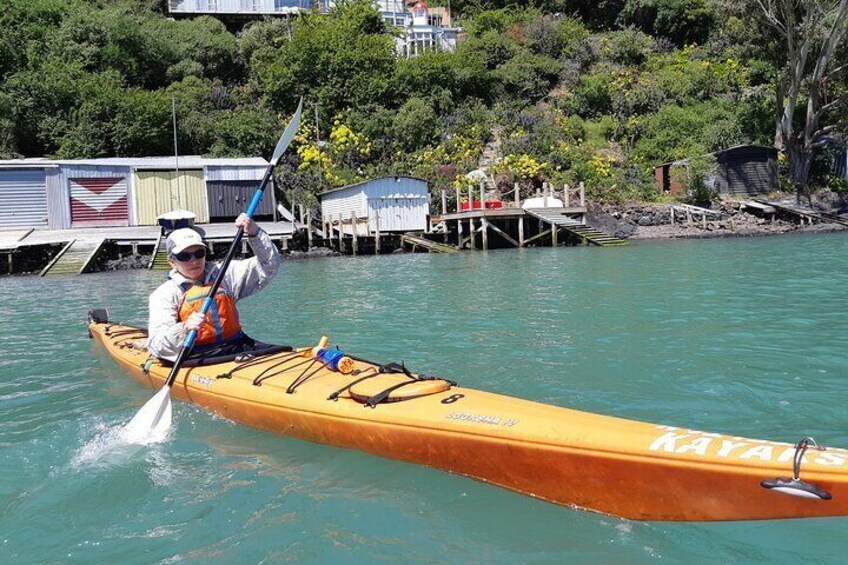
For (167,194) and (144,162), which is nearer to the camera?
(144,162)

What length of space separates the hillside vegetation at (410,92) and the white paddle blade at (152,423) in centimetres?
2553

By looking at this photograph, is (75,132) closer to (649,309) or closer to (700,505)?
(649,309)

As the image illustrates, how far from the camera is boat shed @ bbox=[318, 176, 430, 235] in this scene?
87.9 feet

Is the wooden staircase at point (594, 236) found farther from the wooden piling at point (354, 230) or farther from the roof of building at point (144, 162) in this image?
the roof of building at point (144, 162)

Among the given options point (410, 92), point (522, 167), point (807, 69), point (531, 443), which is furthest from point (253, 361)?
point (807, 69)

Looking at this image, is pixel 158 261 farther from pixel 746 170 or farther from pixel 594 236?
pixel 746 170

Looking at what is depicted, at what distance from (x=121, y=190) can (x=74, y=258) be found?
5292 mm

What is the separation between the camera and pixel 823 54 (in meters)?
29.5

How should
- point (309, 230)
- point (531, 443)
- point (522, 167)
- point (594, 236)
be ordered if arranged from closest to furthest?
point (531, 443)
point (594, 236)
point (309, 230)
point (522, 167)

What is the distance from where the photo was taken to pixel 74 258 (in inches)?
877

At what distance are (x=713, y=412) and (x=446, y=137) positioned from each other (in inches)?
1178

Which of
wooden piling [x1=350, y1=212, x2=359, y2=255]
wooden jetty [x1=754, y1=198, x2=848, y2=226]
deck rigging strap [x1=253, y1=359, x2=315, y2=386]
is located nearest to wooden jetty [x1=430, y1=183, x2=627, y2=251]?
wooden piling [x1=350, y1=212, x2=359, y2=255]

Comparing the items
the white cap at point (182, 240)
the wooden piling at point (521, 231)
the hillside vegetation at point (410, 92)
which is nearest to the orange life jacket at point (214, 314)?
the white cap at point (182, 240)

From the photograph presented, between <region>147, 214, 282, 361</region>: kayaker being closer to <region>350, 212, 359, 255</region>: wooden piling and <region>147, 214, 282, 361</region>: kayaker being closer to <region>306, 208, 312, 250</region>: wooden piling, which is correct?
<region>350, 212, 359, 255</region>: wooden piling
